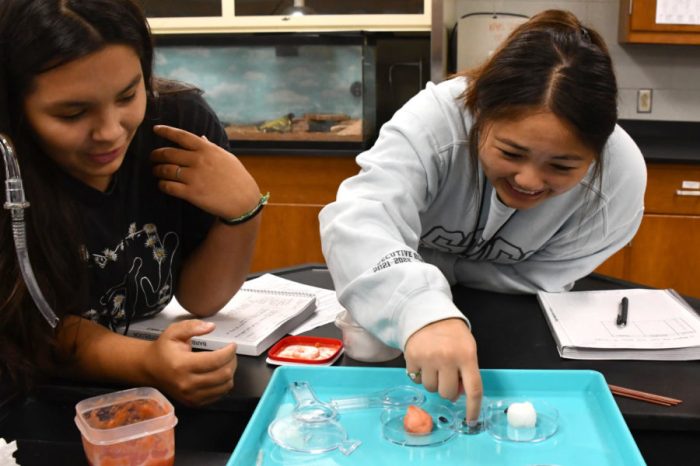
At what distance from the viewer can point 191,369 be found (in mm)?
755

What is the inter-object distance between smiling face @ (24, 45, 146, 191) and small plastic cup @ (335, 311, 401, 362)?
37 cm

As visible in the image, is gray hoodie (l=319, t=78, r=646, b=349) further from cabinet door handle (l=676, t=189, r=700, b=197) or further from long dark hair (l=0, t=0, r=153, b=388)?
cabinet door handle (l=676, t=189, r=700, b=197)

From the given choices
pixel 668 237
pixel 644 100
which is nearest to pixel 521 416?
pixel 668 237

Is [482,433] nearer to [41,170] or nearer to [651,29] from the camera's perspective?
[41,170]

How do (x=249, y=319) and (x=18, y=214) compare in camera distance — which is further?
(x=249, y=319)

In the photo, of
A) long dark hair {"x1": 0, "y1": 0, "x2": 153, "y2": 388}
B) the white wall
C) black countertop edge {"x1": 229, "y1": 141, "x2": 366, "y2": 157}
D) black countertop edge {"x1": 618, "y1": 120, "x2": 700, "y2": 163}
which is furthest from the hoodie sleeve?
the white wall

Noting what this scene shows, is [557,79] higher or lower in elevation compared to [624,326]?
higher

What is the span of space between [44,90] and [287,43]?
1.85 metres

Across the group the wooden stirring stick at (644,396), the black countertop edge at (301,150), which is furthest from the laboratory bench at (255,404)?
the black countertop edge at (301,150)

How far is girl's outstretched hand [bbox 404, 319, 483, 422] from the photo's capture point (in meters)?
0.68

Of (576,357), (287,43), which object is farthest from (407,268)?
(287,43)

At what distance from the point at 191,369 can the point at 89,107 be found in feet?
1.05

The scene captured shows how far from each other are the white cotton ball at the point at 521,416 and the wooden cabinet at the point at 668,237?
190cm

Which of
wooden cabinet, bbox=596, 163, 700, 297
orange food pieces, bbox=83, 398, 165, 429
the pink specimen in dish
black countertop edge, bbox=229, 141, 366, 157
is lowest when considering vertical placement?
wooden cabinet, bbox=596, 163, 700, 297
